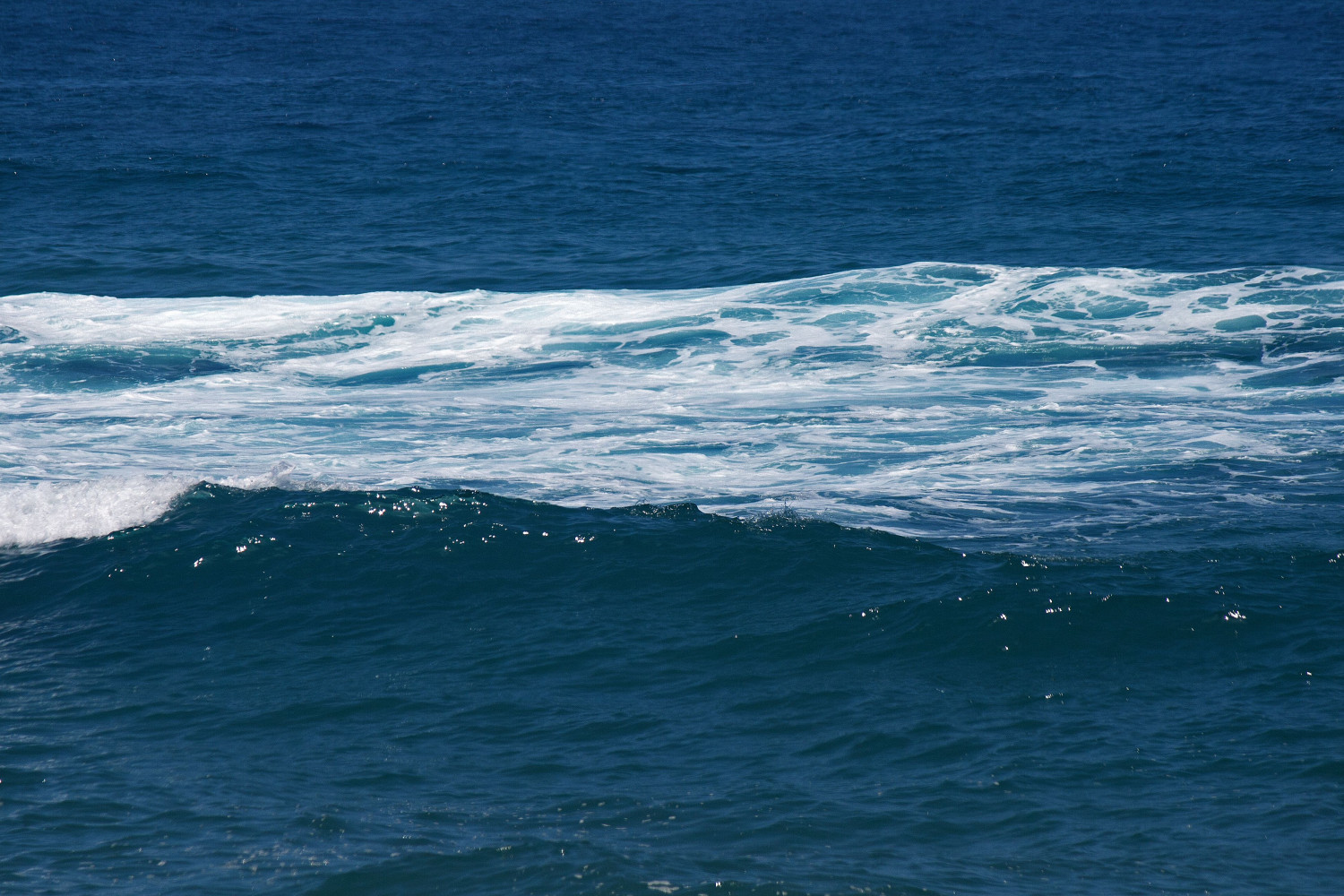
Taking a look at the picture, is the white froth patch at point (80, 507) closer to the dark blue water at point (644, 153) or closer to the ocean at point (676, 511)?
the ocean at point (676, 511)

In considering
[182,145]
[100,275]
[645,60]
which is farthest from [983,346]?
[645,60]

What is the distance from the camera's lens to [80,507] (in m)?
11.1

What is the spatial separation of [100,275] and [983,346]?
16802mm

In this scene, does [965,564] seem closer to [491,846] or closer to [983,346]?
[491,846]

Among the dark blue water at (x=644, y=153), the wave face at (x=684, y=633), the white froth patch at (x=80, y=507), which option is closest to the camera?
the wave face at (x=684, y=633)

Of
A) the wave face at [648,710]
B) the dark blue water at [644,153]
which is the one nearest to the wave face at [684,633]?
the wave face at [648,710]

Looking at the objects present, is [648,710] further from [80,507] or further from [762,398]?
[762,398]

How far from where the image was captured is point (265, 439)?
14.3m

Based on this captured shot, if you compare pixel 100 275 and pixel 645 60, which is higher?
pixel 645 60

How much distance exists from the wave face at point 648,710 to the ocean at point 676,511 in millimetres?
37

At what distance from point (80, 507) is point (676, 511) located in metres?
5.58

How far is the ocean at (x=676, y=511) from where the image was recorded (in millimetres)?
6363

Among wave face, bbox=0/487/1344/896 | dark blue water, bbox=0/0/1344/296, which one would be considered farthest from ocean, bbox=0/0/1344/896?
dark blue water, bbox=0/0/1344/296

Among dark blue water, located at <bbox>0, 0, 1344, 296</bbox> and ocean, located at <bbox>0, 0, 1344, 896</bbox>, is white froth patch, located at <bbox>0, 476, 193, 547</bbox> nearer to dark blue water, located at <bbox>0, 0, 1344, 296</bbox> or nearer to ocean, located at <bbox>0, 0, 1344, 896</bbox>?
ocean, located at <bbox>0, 0, 1344, 896</bbox>
